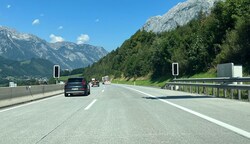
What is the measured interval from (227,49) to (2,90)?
33160mm

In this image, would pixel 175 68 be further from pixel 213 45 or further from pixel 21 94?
pixel 21 94

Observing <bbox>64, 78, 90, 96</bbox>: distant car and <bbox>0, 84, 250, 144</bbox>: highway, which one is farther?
<bbox>64, 78, 90, 96</bbox>: distant car

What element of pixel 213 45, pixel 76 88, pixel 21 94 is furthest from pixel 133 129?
pixel 213 45

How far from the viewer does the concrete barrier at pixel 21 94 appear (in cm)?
1906

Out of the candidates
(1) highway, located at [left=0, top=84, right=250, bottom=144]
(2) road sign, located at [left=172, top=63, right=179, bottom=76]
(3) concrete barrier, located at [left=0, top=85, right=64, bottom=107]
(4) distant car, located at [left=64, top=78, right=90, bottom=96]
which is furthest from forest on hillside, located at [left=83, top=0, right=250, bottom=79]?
(1) highway, located at [left=0, top=84, right=250, bottom=144]

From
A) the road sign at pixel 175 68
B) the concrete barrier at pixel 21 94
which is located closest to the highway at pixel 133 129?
the concrete barrier at pixel 21 94

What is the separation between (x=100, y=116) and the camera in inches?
516

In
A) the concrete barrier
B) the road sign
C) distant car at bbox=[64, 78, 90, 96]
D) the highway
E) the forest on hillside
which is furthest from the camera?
the road sign

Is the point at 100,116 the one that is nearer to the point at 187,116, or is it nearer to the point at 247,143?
the point at 187,116

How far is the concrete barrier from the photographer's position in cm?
1906

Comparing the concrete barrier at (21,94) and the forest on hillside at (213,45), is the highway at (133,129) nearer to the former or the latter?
the concrete barrier at (21,94)

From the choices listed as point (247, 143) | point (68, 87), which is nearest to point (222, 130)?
point (247, 143)

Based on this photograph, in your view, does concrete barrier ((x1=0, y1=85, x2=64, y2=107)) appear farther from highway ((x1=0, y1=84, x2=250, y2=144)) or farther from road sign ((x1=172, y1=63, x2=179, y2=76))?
road sign ((x1=172, y1=63, x2=179, y2=76))

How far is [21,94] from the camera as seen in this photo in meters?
22.2
